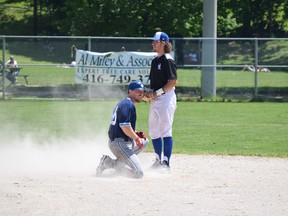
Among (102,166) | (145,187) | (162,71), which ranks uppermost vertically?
(162,71)

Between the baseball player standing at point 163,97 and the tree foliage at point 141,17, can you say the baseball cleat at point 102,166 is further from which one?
the tree foliage at point 141,17

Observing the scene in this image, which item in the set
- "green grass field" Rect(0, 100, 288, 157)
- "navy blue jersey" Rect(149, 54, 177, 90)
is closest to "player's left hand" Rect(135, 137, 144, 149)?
"navy blue jersey" Rect(149, 54, 177, 90)

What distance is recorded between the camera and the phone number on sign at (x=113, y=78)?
24.6m

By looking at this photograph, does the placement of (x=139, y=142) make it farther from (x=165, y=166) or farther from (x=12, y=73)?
(x=12, y=73)

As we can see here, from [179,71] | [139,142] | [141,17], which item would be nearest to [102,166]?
[139,142]

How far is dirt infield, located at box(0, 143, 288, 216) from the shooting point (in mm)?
7906

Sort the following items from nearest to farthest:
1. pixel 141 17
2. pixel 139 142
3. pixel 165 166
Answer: pixel 139 142
pixel 165 166
pixel 141 17

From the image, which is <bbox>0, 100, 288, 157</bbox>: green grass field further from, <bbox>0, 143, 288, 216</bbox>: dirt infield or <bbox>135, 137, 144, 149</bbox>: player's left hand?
<bbox>135, 137, 144, 149</bbox>: player's left hand

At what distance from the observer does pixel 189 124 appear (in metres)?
17.8

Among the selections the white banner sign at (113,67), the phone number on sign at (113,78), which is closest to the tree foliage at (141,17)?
the white banner sign at (113,67)

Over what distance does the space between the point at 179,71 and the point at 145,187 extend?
24.9 meters

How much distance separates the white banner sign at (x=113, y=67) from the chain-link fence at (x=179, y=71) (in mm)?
291

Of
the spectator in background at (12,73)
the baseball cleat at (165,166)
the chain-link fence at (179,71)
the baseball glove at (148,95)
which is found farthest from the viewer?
the spectator in background at (12,73)

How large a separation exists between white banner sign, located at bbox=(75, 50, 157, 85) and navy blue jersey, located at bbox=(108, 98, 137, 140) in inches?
561
